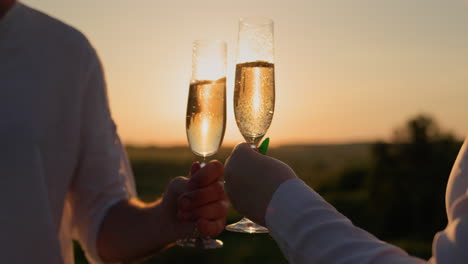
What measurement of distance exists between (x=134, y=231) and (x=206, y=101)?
0.65 metres

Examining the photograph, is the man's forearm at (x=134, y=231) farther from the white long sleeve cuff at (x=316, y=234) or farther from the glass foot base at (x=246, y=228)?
the white long sleeve cuff at (x=316, y=234)

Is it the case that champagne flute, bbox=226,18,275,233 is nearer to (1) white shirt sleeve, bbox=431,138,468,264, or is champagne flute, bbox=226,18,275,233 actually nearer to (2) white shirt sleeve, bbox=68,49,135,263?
(2) white shirt sleeve, bbox=68,49,135,263

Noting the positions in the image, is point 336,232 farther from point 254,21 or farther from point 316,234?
point 254,21

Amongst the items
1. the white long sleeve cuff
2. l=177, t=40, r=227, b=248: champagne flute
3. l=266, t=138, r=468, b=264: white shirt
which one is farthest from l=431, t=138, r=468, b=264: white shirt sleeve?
l=177, t=40, r=227, b=248: champagne flute

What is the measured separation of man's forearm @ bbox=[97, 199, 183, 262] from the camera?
2.38m

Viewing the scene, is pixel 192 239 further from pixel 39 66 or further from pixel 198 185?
pixel 39 66

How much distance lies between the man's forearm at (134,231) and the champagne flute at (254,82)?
299 mm

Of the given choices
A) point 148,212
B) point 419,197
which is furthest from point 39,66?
point 419,197

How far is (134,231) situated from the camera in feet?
7.82

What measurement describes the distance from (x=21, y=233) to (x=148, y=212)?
0.54m

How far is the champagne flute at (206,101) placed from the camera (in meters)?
2.32

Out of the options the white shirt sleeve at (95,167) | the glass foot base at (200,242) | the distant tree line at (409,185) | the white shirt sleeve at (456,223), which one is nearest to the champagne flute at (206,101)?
the glass foot base at (200,242)

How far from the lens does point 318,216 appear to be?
136 centimetres

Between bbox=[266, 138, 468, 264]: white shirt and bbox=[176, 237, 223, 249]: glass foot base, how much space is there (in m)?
0.87
